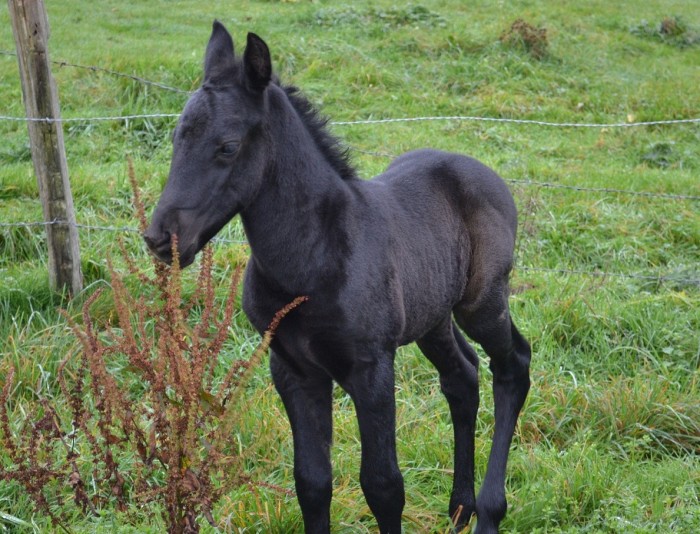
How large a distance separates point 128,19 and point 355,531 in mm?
9685

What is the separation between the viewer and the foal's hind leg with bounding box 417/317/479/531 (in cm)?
386

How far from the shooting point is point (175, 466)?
2.87 meters

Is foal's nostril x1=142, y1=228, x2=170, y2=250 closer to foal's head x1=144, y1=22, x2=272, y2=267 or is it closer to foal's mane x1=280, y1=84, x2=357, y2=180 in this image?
foal's head x1=144, y1=22, x2=272, y2=267

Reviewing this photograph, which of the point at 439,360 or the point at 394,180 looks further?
the point at 439,360

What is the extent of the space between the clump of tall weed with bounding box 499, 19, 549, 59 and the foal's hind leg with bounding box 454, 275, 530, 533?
729 centimetres

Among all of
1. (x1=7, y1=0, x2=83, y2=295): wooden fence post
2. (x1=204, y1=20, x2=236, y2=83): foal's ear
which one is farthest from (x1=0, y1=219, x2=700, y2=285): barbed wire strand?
(x1=204, y1=20, x2=236, y2=83): foal's ear

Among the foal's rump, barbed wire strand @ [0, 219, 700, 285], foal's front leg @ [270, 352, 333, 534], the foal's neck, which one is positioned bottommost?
barbed wire strand @ [0, 219, 700, 285]

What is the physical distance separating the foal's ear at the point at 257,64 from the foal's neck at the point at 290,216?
12cm

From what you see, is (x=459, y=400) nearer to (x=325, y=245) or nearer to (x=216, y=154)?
(x=325, y=245)

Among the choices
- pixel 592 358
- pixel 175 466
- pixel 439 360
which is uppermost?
pixel 175 466

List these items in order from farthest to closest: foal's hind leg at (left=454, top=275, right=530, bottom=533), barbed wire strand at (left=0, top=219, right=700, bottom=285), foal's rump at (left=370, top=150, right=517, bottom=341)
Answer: barbed wire strand at (left=0, top=219, right=700, bottom=285), foal's hind leg at (left=454, top=275, right=530, bottom=533), foal's rump at (left=370, top=150, right=517, bottom=341)

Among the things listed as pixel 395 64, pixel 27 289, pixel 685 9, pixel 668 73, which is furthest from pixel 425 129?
pixel 685 9

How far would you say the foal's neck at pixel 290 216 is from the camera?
2984mm

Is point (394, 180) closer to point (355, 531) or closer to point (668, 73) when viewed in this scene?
point (355, 531)
